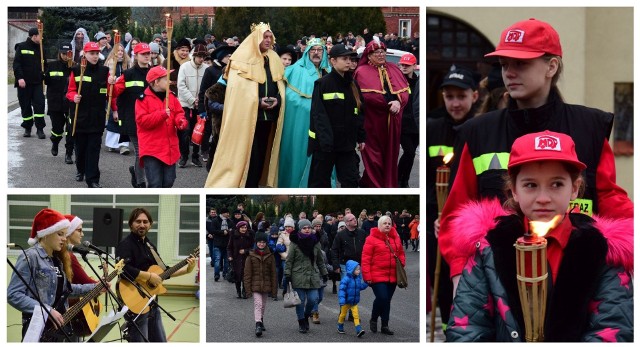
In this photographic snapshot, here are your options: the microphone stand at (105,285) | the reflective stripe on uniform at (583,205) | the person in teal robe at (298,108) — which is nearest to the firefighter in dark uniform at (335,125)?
the person in teal robe at (298,108)

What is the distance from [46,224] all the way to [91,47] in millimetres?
2157

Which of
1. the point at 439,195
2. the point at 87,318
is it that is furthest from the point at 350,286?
the point at 87,318

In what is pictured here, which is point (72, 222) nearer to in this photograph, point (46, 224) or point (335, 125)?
point (46, 224)

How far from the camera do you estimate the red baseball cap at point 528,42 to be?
548 cm

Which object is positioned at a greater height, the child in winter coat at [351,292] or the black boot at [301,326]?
the child in winter coat at [351,292]

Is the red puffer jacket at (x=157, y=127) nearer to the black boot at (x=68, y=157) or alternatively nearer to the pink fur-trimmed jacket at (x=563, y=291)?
the black boot at (x=68, y=157)

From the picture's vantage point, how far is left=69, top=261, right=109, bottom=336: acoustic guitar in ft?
23.2

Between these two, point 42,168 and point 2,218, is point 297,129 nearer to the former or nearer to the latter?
point 42,168

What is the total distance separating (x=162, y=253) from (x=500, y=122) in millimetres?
2448

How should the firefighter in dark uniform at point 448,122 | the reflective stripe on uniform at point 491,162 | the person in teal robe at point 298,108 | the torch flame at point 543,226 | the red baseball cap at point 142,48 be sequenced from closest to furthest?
the torch flame at point 543,226
the reflective stripe on uniform at point 491,162
the firefighter in dark uniform at point 448,122
the red baseball cap at point 142,48
the person in teal robe at point 298,108

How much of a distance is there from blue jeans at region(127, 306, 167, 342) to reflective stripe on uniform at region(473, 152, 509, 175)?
7.97 feet

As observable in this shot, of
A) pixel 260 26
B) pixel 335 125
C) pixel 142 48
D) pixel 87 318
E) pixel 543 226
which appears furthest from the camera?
pixel 142 48

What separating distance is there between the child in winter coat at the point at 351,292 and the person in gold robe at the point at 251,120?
138cm

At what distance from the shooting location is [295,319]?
7.39 meters
